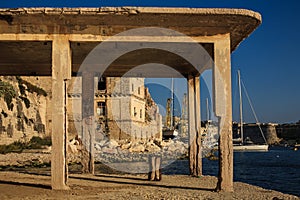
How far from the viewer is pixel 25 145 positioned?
39.6 metres

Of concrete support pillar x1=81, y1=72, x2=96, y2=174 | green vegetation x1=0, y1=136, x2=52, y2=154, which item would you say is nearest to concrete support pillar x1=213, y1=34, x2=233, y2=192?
concrete support pillar x1=81, y1=72, x2=96, y2=174

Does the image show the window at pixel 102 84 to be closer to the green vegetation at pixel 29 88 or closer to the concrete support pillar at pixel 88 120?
the green vegetation at pixel 29 88

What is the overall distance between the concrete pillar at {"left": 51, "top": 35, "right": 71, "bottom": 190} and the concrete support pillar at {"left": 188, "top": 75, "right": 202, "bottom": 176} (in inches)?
271

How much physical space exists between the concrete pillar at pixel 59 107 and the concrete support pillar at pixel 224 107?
14.1ft

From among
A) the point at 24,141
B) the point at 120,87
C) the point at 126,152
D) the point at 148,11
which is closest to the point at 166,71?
the point at 148,11

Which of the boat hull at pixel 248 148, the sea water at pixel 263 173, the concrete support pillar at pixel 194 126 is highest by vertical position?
the concrete support pillar at pixel 194 126

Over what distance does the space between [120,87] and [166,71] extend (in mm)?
30929

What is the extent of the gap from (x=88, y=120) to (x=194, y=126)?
14.9ft

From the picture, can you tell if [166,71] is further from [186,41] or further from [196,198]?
[196,198]

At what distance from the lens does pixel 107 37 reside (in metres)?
11.9

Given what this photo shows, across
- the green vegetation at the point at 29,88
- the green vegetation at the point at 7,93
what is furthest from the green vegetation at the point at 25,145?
the green vegetation at the point at 29,88

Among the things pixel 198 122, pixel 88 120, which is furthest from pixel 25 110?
pixel 198 122

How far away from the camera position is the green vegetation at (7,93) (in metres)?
38.5

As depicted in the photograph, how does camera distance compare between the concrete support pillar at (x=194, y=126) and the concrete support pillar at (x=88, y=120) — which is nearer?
the concrete support pillar at (x=194, y=126)
